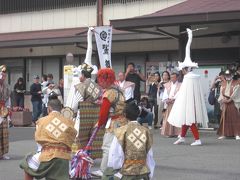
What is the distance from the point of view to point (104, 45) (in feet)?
41.1

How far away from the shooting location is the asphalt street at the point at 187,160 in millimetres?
9164

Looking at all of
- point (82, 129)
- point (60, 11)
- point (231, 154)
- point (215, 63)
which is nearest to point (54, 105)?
point (82, 129)

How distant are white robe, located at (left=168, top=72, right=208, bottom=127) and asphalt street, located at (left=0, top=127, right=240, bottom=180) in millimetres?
603

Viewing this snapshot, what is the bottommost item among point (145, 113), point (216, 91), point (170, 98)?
point (145, 113)

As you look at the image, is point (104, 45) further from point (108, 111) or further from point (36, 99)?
point (36, 99)

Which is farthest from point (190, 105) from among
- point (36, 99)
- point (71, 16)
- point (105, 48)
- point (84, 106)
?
point (71, 16)

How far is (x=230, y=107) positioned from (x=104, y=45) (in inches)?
157

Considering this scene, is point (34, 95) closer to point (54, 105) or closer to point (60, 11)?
point (60, 11)

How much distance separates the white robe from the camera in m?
12.8

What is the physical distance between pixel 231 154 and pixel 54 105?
5.69 meters

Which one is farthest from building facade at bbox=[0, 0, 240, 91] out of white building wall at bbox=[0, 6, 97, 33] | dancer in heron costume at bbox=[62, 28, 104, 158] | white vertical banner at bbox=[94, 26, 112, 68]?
dancer in heron costume at bbox=[62, 28, 104, 158]

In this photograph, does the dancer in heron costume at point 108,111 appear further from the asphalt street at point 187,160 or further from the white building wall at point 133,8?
the white building wall at point 133,8

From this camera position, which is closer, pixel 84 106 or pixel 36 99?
pixel 84 106

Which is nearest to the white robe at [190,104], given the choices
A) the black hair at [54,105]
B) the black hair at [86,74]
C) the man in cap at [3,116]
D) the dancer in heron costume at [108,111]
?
the man in cap at [3,116]
